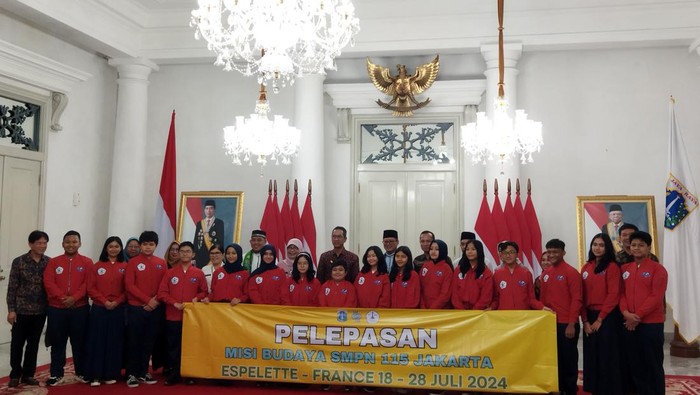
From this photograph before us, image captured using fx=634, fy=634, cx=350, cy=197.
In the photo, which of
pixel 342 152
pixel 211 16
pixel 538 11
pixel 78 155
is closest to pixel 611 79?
pixel 538 11

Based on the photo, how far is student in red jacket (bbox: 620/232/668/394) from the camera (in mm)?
4492

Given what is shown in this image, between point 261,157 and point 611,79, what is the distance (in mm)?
4589

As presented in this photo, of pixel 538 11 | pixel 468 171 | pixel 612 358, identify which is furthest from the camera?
pixel 468 171

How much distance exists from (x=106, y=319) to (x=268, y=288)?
4.44ft

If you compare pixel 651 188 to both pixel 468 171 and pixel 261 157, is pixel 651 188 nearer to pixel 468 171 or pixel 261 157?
pixel 468 171

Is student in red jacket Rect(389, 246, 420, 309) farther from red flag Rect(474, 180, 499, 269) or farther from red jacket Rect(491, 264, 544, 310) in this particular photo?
red flag Rect(474, 180, 499, 269)

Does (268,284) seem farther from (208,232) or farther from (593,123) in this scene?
(593,123)

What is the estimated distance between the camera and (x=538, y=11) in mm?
7930

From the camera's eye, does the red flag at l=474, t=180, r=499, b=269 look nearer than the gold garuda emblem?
Yes

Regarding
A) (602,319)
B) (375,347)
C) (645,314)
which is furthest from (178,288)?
(645,314)

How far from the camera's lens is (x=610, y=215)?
776cm

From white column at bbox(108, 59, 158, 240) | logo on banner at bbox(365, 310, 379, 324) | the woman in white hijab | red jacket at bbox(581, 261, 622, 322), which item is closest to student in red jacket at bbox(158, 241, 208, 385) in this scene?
the woman in white hijab

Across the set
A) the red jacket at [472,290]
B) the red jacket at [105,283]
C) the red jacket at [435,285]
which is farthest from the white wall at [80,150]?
the red jacket at [472,290]

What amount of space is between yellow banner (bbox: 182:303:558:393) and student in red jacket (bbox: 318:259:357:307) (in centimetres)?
22
